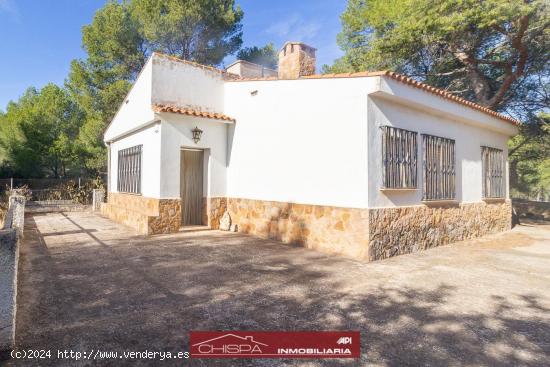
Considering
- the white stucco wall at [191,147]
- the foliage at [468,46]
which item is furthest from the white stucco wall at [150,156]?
the foliage at [468,46]

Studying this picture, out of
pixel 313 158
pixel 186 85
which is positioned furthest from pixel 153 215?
pixel 313 158

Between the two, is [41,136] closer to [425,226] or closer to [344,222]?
[344,222]

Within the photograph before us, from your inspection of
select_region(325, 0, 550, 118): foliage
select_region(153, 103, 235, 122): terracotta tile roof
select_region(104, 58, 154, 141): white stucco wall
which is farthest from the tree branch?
select_region(104, 58, 154, 141): white stucco wall

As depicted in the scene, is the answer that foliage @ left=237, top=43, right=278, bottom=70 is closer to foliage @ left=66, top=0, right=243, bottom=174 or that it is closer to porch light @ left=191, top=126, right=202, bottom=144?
foliage @ left=66, top=0, right=243, bottom=174

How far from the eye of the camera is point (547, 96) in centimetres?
1324

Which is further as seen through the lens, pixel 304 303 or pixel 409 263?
pixel 409 263

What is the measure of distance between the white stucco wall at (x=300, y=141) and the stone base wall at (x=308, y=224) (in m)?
0.21

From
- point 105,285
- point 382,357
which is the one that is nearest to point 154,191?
point 105,285

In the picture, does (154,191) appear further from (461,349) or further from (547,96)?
(547,96)

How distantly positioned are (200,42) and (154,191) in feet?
46.2

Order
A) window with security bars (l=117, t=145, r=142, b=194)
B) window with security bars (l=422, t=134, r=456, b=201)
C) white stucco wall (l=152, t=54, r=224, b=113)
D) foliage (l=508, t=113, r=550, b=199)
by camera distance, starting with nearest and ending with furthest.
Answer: window with security bars (l=422, t=134, r=456, b=201) → white stucco wall (l=152, t=54, r=224, b=113) → window with security bars (l=117, t=145, r=142, b=194) → foliage (l=508, t=113, r=550, b=199)

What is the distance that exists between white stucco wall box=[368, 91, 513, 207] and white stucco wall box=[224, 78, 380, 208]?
34 centimetres

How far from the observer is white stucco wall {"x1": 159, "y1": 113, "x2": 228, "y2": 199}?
8859 mm

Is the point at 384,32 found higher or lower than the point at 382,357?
higher
